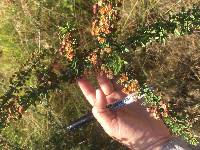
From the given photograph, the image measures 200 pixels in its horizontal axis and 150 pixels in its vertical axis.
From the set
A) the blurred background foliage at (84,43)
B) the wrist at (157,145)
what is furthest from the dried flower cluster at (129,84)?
the blurred background foliage at (84,43)

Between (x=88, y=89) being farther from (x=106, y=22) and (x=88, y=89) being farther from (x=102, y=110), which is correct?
(x=106, y=22)

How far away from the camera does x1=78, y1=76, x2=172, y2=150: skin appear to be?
2.02m

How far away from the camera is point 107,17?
1.61 m

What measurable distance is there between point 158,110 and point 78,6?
3.67 feet

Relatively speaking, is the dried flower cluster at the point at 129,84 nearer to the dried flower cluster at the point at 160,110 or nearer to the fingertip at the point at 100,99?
the dried flower cluster at the point at 160,110

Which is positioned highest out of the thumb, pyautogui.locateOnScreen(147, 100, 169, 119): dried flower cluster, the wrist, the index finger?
the index finger

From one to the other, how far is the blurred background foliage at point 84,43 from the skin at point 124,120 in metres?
0.29

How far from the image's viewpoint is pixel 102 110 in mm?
2014

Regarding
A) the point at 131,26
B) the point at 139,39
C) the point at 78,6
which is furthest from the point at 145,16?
the point at 139,39

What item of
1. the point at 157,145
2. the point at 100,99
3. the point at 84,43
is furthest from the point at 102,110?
the point at 84,43

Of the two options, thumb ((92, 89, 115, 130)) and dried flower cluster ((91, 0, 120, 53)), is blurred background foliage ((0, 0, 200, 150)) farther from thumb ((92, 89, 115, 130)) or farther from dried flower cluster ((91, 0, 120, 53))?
dried flower cluster ((91, 0, 120, 53))

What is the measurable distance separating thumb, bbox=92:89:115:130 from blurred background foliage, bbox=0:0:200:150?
0.45 meters

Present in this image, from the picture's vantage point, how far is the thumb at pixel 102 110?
1.98 m

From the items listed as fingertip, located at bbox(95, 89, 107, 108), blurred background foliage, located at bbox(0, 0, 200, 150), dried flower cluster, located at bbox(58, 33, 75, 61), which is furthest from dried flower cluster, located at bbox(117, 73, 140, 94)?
blurred background foliage, located at bbox(0, 0, 200, 150)
